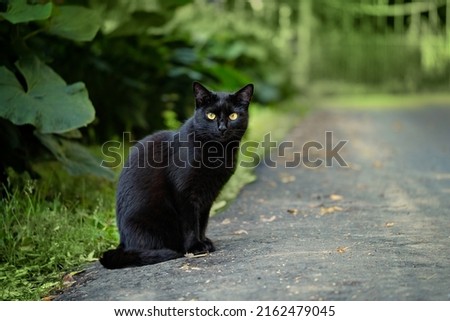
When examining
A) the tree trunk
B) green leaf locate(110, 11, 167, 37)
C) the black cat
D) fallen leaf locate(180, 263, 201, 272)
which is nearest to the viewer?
fallen leaf locate(180, 263, 201, 272)

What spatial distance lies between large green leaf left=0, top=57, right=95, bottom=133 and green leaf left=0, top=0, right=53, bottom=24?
291 mm

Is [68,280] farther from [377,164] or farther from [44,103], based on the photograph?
[377,164]

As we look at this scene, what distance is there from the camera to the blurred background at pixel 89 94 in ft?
13.0

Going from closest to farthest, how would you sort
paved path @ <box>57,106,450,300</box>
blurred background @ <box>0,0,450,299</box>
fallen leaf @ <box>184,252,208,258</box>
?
paved path @ <box>57,106,450,300</box>, fallen leaf @ <box>184,252,208,258</box>, blurred background @ <box>0,0,450,299</box>

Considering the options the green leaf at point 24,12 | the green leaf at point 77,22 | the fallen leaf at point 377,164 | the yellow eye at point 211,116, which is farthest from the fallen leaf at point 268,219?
the fallen leaf at point 377,164

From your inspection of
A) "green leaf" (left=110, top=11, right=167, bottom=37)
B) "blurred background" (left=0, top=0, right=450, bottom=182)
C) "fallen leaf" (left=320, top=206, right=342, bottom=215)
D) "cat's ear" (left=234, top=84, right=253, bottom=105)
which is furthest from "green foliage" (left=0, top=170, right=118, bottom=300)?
"green leaf" (left=110, top=11, right=167, bottom=37)

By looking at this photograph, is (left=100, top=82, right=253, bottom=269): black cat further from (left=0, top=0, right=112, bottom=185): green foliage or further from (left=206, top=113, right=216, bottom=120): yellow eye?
(left=0, top=0, right=112, bottom=185): green foliage

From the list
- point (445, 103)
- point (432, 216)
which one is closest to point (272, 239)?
point (432, 216)

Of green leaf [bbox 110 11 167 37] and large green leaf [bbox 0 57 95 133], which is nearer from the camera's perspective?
A: large green leaf [bbox 0 57 95 133]

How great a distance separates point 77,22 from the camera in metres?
4.66

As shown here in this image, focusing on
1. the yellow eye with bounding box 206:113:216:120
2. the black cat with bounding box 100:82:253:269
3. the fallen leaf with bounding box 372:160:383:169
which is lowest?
the fallen leaf with bounding box 372:160:383:169

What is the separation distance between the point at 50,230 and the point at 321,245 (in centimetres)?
144

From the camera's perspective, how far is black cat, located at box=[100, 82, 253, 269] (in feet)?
11.9
